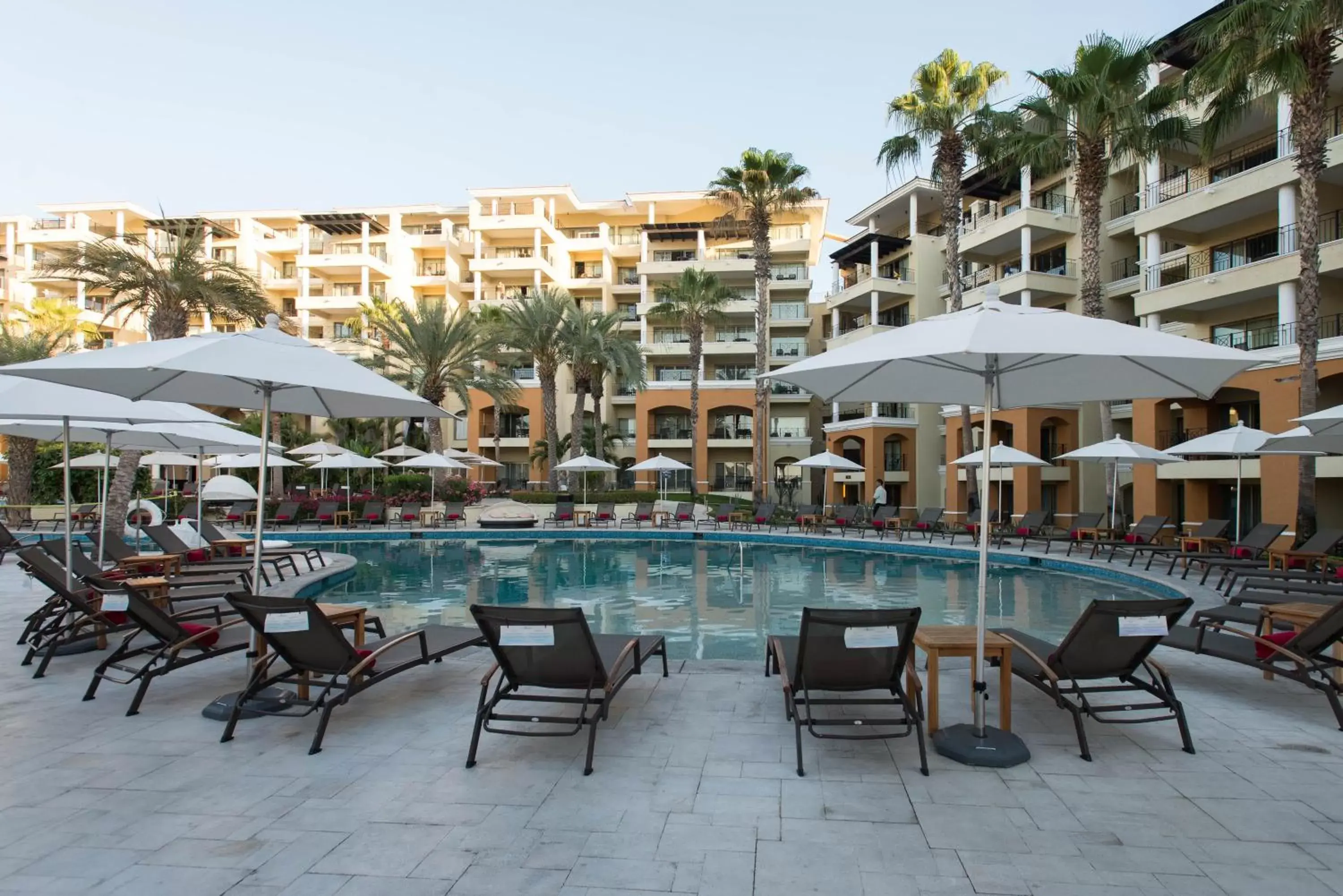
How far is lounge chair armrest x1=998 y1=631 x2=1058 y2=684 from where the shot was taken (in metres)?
4.04

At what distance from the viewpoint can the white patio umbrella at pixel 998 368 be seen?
3.73 meters

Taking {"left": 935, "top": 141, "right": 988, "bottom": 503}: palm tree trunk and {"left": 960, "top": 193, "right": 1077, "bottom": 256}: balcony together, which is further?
{"left": 960, "top": 193, "right": 1077, "bottom": 256}: balcony

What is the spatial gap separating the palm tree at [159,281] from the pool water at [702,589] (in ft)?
19.5

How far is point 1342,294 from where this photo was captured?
17391 mm

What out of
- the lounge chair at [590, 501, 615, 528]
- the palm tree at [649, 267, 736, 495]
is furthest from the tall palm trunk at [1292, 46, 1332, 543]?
the palm tree at [649, 267, 736, 495]

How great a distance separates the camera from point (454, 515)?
2309 centimetres

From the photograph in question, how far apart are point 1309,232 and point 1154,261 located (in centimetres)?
649

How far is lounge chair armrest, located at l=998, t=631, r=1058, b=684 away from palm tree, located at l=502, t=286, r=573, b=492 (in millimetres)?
25140

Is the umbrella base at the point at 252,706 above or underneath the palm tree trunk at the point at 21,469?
underneath

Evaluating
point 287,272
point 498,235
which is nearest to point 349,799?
point 498,235

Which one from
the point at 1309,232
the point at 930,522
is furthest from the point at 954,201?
the point at 930,522

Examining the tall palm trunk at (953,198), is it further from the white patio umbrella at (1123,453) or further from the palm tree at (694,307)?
the palm tree at (694,307)

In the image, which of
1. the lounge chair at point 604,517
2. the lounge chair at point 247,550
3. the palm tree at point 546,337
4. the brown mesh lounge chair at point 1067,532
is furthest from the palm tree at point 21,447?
the brown mesh lounge chair at point 1067,532

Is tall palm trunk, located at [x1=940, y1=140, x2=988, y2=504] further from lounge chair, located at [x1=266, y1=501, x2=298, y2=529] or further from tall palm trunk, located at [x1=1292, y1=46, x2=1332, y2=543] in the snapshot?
lounge chair, located at [x1=266, y1=501, x2=298, y2=529]
